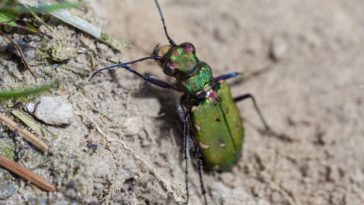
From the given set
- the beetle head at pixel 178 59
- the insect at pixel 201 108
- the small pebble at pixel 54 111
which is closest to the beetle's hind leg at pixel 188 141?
the insect at pixel 201 108

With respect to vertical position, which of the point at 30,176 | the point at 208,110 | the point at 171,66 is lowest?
the point at 30,176

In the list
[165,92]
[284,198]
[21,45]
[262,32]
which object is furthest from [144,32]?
[284,198]

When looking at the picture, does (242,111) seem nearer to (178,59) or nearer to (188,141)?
(188,141)

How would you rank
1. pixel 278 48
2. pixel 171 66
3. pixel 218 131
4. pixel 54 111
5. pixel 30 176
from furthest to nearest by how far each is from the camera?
1. pixel 278 48
2. pixel 218 131
3. pixel 171 66
4. pixel 54 111
5. pixel 30 176

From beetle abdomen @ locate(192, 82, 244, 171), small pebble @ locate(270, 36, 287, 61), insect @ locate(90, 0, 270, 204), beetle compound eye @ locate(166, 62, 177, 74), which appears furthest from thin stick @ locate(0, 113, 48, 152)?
small pebble @ locate(270, 36, 287, 61)

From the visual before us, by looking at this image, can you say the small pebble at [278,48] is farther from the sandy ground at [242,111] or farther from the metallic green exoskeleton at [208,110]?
the metallic green exoskeleton at [208,110]

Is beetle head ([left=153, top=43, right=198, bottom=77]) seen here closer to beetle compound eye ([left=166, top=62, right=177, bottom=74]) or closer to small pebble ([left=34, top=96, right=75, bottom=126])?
beetle compound eye ([left=166, top=62, right=177, bottom=74])

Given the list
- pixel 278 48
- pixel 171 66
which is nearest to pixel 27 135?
pixel 171 66
